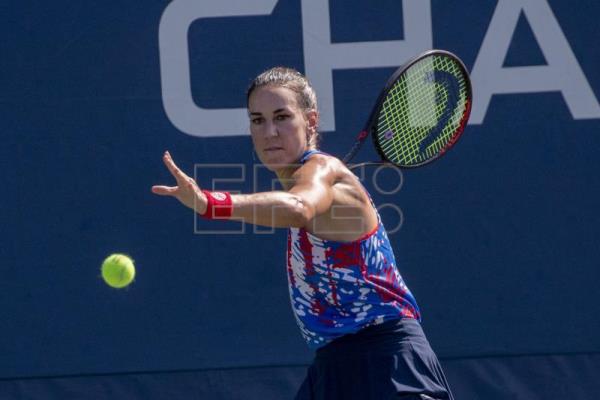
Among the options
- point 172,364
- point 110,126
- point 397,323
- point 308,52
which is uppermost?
point 308,52

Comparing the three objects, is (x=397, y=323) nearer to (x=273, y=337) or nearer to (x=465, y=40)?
(x=273, y=337)

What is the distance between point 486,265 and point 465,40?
959 mm

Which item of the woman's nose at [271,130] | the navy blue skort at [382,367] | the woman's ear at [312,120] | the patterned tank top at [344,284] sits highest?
the woman's ear at [312,120]

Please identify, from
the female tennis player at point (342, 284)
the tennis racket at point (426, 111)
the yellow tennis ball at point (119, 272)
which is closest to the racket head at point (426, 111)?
the tennis racket at point (426, 111)

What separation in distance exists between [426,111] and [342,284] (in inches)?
42.5

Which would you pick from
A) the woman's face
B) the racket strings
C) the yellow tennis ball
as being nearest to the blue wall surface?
the yellow tennis ball

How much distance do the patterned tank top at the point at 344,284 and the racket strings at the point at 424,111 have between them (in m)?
0.78

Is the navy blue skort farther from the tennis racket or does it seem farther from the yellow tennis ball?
the yellow tennis ball

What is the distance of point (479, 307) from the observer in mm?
4375

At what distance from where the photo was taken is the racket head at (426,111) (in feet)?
11.6

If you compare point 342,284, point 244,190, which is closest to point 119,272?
point 244,190

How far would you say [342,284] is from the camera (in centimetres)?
278

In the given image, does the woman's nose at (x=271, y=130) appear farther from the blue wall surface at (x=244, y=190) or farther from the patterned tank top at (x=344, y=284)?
the blue wall surface at (x=244, y=190)

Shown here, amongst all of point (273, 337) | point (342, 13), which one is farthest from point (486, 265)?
point (342, 13)
